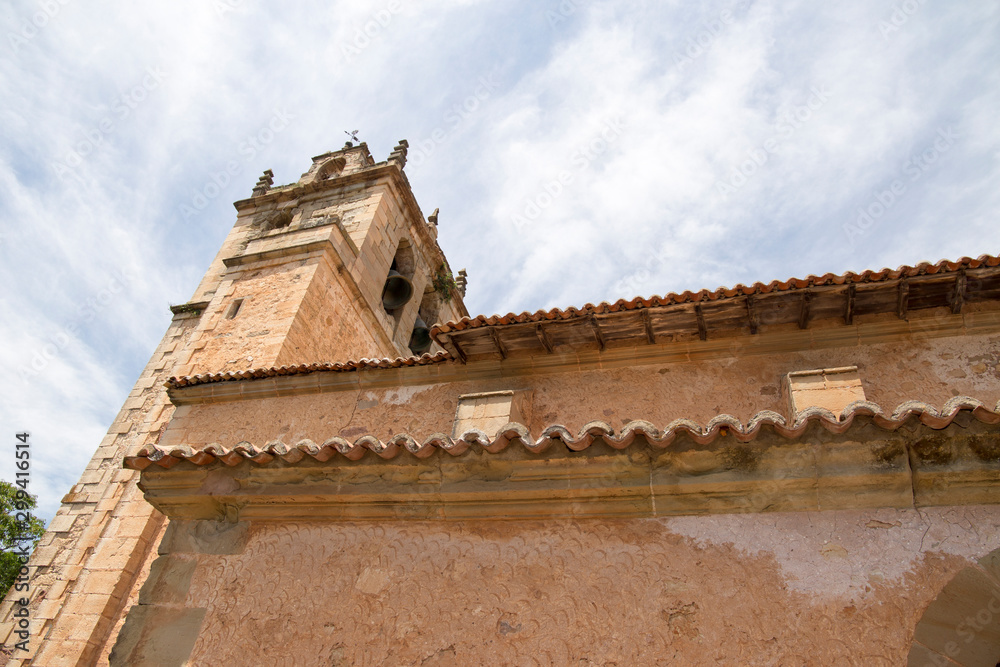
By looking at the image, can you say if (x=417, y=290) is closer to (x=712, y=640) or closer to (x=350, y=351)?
(x=350, y=351)

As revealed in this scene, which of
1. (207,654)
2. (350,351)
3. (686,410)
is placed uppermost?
(350,351)

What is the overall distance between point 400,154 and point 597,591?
11.8 metres

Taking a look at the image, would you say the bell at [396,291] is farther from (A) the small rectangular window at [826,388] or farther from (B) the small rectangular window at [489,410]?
(A) the small rectangular window at [826,388]

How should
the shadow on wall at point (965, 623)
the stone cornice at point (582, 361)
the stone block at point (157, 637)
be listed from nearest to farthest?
the shadow on wall at point (965, 623), the stone block at point (157, 637), the stone cornice at point (582, 361)

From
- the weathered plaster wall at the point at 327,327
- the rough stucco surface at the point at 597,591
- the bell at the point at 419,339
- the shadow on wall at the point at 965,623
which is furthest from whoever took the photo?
the bell at the point at 419,339

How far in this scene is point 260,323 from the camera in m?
9.55

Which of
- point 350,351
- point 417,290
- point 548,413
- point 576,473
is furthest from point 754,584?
point 417,290

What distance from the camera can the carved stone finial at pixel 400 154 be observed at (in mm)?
13453

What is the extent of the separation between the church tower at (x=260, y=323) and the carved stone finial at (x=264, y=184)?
0.04 meters

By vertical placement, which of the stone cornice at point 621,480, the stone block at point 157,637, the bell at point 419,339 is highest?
the bell at point 419,339

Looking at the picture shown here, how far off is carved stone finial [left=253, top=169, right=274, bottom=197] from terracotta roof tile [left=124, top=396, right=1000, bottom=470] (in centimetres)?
1029

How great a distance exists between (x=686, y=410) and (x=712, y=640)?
103 inches

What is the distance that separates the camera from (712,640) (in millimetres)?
→ 3027

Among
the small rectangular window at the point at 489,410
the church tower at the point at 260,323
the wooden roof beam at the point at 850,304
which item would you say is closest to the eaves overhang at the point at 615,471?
the small rectangular window at the point at 489,410
